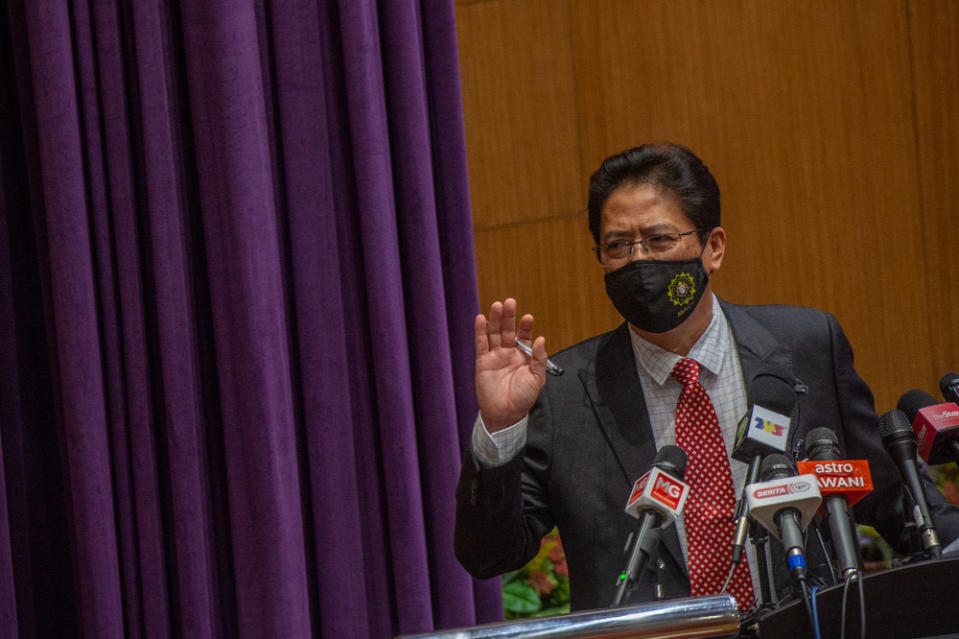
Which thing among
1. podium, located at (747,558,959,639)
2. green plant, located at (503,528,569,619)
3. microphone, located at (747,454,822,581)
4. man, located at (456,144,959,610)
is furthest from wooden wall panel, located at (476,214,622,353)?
podium, located at (747,558,959,639)

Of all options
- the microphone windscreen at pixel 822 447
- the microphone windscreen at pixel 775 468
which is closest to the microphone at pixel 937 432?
the microphone windscreen at pixel 822 447

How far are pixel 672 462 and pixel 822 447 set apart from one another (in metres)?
0.20

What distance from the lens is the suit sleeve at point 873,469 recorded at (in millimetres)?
A: 1711

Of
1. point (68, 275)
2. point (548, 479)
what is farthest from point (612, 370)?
point (68, 275)

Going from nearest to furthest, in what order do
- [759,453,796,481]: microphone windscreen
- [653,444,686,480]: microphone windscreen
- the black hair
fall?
[759,453,796,481]: microphone windscreen < [653,444,686,480]: microphone windscreen < the black hair

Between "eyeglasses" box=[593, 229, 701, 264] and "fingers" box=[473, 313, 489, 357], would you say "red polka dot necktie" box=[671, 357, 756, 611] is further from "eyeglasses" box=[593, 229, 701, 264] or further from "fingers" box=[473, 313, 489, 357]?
"fingers" box=[473, 313, 489, 357]

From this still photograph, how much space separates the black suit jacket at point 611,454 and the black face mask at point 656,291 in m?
0.12

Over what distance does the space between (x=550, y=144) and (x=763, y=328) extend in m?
1.48

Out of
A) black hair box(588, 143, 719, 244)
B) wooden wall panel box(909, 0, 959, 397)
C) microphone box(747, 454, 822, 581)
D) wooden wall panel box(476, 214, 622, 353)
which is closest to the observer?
microphone box(747, 454, 822, 581)

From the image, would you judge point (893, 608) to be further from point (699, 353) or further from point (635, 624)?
point (699, 353)

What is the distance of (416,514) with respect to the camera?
2301 mm

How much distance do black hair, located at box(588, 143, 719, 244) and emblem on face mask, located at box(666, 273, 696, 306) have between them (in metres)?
0.12

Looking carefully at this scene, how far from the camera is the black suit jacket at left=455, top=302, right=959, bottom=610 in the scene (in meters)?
1.78

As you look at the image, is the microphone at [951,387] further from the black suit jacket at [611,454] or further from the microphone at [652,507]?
the microphone at [652,507]
